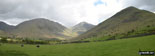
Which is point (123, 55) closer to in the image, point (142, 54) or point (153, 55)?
point (142, 54)

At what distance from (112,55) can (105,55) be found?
6.33 ft

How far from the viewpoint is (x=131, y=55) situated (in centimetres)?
3469

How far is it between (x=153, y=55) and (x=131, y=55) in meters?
4.64

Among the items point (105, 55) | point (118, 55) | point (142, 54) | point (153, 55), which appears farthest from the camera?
point (105, 55)

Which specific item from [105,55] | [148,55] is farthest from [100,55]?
[148,55]

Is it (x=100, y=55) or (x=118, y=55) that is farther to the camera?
(x=100, y=55)

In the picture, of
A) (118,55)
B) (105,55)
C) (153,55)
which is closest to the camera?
(153,55)

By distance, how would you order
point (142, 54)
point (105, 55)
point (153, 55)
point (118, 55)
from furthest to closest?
point (105, 55) < point (118, 55) < point (142, 54) < point (153, 55)

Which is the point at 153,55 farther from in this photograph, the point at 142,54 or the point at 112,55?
the point at 112,55

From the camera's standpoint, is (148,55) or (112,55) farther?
(112,55)

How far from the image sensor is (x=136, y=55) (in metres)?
34.0

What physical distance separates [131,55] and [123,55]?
6.02ft

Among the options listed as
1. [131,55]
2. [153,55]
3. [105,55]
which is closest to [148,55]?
[153,55]

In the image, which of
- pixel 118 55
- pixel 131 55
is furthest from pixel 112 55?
pixel 131 55
